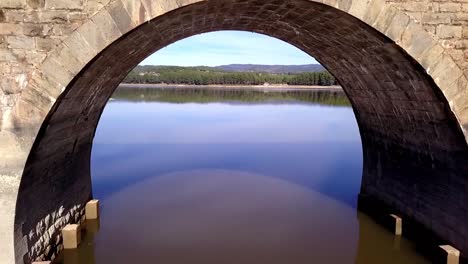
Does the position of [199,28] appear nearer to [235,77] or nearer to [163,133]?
[163,133]

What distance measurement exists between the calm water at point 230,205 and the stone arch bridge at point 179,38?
1.14m

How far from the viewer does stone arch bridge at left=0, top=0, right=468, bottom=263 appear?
5727 mm

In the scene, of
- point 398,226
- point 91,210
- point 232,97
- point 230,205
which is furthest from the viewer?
point 232,97

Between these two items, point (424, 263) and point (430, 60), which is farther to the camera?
point (424, 263)

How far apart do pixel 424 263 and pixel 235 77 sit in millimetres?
88613

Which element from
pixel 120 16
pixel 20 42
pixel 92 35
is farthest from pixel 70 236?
pixel 120 16

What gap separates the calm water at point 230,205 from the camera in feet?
27.2

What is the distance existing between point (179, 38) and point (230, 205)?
456cm

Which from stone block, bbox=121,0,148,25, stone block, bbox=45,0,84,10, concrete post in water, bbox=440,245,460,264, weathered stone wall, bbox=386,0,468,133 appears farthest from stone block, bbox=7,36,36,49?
concrete post in water, bbox=440,245,460,264

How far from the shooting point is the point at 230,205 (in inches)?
431

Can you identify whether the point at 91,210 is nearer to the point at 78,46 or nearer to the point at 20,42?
the point at 20,42

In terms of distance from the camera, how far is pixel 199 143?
20578 mm

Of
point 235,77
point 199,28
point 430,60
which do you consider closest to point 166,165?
point 199,28

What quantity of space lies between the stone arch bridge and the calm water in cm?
114
